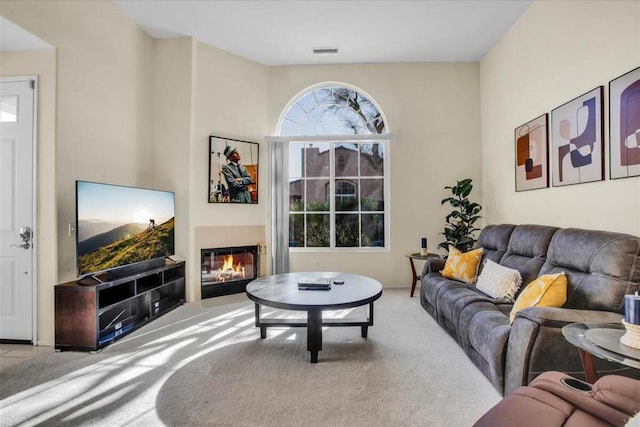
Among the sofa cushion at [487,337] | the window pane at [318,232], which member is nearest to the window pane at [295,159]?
the window pane at [318,232]

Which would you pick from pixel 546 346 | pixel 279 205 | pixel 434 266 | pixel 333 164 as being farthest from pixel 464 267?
pixel 279 205

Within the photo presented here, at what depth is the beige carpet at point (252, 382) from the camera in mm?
1752

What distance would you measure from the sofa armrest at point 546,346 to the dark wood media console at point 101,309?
2.96 metres

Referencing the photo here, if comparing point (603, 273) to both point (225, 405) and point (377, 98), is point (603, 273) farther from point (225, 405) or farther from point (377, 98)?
point (377, 98)

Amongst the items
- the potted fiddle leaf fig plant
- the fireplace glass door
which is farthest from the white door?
the potted fiddle leaf fig plant

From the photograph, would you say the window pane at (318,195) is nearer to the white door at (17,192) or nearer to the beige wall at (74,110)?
the beige wall at (74,110)

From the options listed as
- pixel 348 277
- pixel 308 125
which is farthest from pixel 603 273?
pixel 308 125

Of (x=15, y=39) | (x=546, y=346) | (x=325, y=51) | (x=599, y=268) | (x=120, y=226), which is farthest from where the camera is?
(x=325, y=51)

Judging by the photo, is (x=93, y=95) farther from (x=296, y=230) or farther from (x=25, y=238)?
(x=296, y=230)

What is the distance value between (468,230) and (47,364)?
453 centimetres

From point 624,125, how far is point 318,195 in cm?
341

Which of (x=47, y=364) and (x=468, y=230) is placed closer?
(x=47, y=364)

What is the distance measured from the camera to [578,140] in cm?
262

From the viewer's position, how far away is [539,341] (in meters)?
1.67
